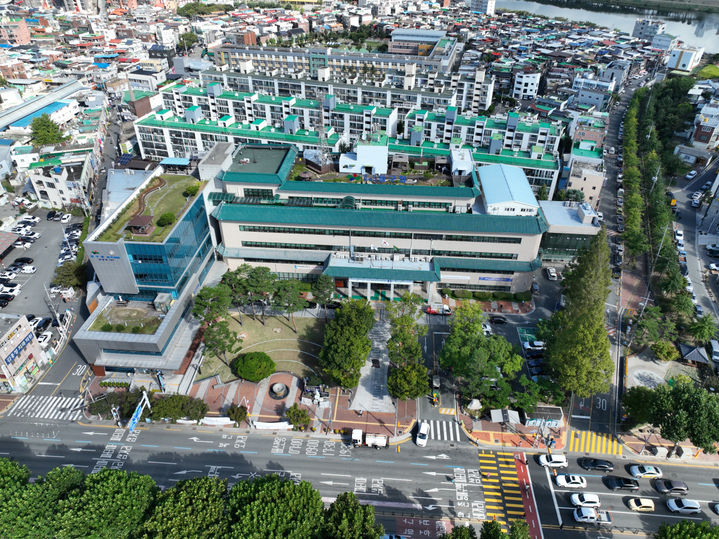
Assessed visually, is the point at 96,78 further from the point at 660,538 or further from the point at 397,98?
the point at 660,538

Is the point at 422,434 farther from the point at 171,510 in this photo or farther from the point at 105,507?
the point at 105,507

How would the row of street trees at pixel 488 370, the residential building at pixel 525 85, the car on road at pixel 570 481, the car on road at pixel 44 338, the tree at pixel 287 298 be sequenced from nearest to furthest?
the car on road at pixel 570 481 < the row of street trees at pixel 488 370 < the car on road at pixel 44 338 < the tree at pixel 287 298 < the residential building at pixel 525 85

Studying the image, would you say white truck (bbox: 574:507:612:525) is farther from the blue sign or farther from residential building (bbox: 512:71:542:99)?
residential building (bbox: 512:71:542:99)

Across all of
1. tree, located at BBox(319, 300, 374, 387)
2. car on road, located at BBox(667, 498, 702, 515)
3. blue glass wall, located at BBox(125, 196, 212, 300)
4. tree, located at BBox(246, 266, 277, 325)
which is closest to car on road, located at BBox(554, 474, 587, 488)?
car on road, located at BBox(667, 498, 702, 515)

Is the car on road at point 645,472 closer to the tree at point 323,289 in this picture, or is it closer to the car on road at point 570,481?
the car on road at point 570,481

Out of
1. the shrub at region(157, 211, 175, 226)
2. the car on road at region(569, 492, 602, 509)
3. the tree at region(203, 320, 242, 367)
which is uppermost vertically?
the shrub at region(157, 211, 175, 226)

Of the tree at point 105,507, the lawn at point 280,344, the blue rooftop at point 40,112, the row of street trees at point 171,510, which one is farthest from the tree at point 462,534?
the blue rooftop at point 40,112
